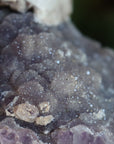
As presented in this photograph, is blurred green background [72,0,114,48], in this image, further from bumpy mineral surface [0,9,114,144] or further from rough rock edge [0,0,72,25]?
bumpy mineral surface [0,9,114,144]

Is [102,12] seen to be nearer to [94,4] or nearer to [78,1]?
[94,4]

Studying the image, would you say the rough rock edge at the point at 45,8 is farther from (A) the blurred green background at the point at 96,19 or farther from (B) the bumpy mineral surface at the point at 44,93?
(A) the blurred green background at the point at 96,19

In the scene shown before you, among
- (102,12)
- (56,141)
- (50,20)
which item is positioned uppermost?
(50,20)

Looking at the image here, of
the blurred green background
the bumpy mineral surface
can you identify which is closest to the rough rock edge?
the bumpy mineral surface

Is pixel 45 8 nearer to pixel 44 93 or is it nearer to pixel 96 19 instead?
pixel 44 93

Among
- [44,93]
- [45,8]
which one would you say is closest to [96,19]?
[45,8]

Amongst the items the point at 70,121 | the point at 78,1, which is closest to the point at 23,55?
the point at 70,121
